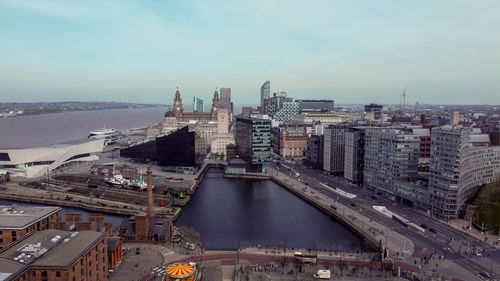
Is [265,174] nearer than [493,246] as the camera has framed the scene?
No

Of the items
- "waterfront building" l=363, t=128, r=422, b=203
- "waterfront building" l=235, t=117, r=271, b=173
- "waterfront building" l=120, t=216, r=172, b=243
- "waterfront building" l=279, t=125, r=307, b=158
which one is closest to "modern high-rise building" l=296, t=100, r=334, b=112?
"waterfront building" l=279, t=125, r=307, b=158

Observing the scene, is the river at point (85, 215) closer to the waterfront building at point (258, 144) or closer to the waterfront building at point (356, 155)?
the waterfront building at point (258, 144)

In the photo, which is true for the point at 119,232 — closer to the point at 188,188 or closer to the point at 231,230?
the point at 231,230

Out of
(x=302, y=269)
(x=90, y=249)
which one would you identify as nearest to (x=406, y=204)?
(x=302, y=269)

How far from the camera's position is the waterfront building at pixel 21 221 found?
25.8 meters

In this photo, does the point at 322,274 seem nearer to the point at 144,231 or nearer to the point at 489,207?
the point at 144,231

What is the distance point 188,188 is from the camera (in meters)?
51.5

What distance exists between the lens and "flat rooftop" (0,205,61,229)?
26.1m

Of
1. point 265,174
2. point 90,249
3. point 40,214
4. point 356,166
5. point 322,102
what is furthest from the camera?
point 322,102

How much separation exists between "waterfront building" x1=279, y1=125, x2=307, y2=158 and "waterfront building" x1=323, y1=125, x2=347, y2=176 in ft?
65.9

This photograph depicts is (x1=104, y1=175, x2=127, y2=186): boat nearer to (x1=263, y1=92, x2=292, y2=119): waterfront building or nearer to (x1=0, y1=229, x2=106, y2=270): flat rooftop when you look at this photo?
(x1=0, y1=229, x2=106, y2=270): flat rooftop

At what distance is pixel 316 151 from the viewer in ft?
229

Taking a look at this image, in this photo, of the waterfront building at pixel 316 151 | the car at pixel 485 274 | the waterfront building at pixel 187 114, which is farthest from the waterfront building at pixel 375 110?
the car at pixel 485 274

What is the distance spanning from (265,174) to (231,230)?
92.6 ft
